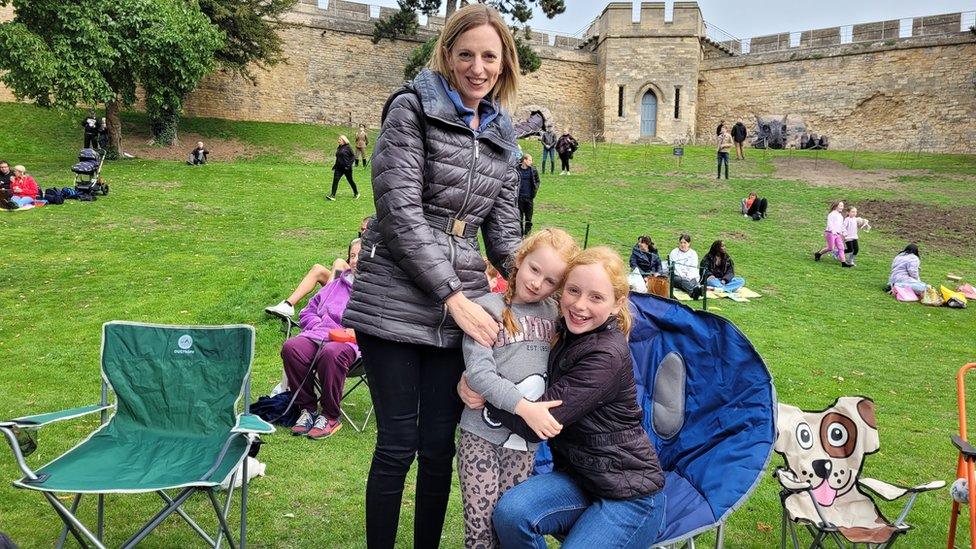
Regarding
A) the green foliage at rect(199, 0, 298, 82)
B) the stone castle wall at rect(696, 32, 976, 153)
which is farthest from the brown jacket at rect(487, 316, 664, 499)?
the stone castle wall at rect(696, 32, 976, 153)

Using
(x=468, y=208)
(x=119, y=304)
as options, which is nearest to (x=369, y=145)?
(x=119, y=304)

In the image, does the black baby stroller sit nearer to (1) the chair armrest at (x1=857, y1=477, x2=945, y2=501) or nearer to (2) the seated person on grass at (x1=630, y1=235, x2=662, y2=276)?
(2) the seated person on grass at (x1=630, y1=235, x2=662, y2=276)

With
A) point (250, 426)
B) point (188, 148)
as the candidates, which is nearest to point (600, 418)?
point (250, 426)

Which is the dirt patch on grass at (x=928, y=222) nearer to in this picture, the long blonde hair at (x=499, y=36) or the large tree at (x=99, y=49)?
the long blonde hair at (x=499, y=36)

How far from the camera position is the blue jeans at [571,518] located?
6.68 feet

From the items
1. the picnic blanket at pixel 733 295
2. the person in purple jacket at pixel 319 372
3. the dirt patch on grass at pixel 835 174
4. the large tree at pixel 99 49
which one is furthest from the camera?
the dirt patch on grass at pixel 835 174

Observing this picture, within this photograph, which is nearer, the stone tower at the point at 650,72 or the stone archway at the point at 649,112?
the stone tower at the point at 650,72

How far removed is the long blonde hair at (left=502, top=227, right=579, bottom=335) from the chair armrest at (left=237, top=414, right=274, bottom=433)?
100cm

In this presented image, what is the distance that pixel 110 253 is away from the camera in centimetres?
983

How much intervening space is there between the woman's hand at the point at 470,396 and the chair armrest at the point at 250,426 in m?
0.83

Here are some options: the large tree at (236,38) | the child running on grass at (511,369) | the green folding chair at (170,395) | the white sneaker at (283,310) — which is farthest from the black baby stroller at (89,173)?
the child running on grass at (511,369)

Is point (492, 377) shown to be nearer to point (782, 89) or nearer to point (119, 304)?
point (119, 304)

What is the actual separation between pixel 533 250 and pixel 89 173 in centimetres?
1458

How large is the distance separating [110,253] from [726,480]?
991 cm
